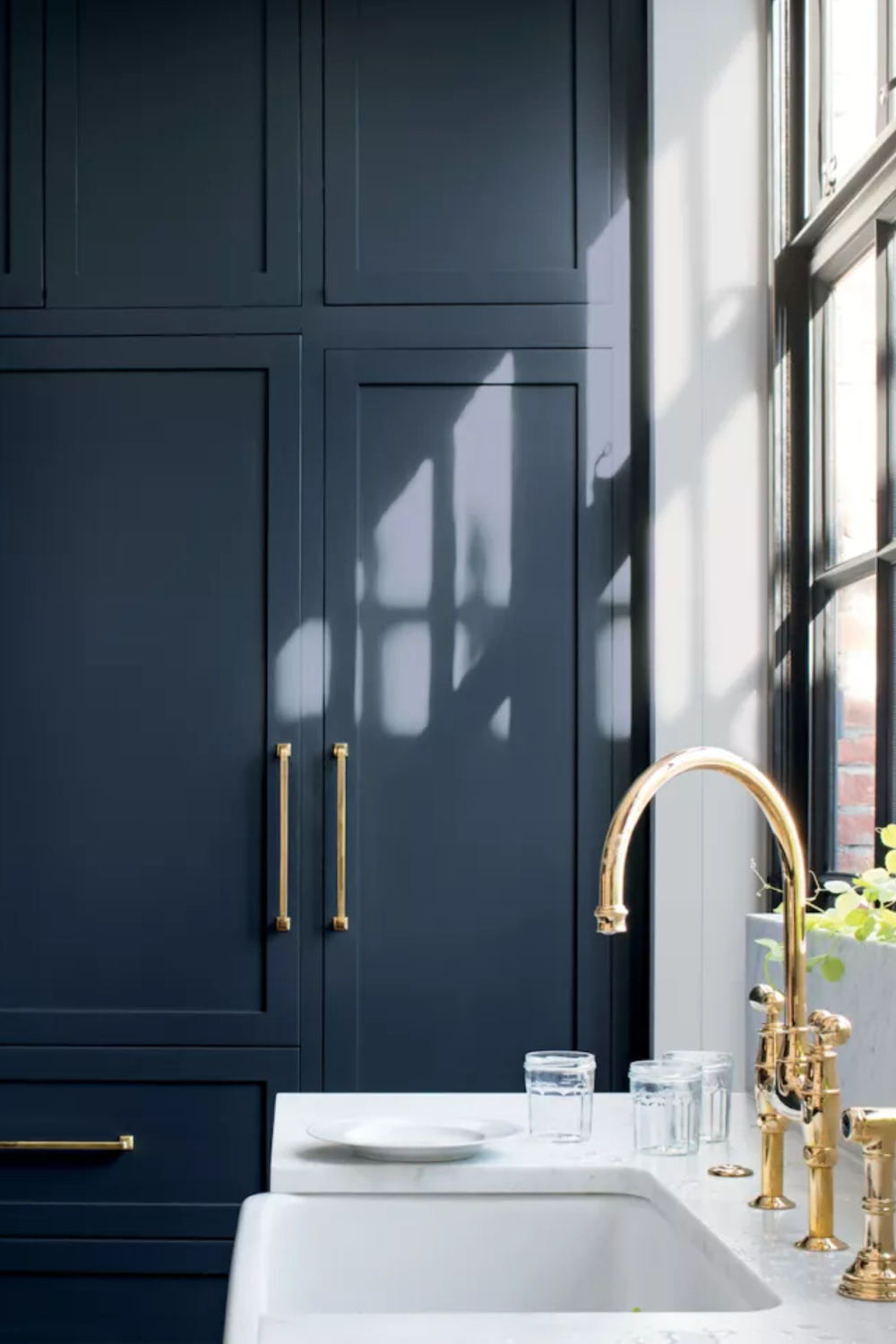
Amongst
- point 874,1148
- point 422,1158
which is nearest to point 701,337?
point 422,1158

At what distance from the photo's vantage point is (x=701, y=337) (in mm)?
2861

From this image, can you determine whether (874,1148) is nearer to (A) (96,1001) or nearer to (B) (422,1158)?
(B) (422,1158)

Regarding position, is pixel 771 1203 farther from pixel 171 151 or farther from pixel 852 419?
Result: pixel 171 151

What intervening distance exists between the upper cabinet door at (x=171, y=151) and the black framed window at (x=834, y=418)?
34.3 inches

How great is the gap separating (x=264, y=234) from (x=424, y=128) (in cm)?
34

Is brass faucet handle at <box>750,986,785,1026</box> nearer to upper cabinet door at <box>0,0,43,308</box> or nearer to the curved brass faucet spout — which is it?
the curved brass faucet spout

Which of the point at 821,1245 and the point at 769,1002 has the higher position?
the point at 769,1002

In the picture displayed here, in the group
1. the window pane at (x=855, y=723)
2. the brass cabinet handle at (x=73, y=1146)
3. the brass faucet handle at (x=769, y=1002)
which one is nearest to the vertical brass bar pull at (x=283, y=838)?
the brass cabinet handle at (x=73, y=1146)

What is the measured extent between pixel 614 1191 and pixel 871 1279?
0.43 m

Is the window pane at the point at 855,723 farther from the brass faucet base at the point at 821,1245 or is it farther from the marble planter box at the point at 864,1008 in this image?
the brass faucet base at the point at 821,1245

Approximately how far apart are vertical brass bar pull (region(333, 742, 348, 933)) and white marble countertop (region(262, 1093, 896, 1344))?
0.94 m

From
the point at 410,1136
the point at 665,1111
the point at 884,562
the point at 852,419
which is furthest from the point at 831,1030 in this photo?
the point at 852,419

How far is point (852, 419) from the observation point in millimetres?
2510

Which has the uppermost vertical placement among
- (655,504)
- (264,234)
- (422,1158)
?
(264,234)
